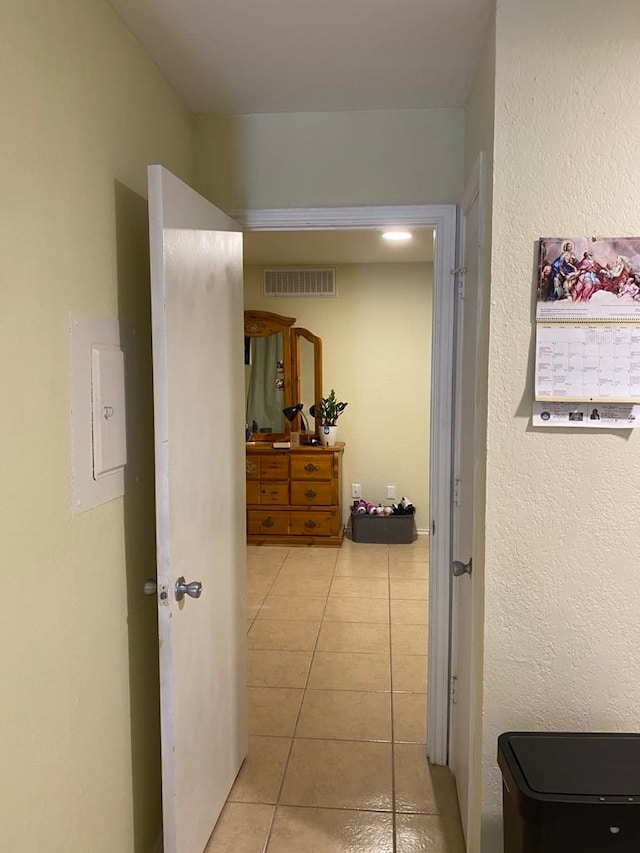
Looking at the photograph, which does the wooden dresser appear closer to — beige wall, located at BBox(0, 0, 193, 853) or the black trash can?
beige wall, located at BBox(0, 0, 193, 853)

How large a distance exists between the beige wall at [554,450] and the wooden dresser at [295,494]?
3.74 m

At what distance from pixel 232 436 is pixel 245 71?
1164 millimetres

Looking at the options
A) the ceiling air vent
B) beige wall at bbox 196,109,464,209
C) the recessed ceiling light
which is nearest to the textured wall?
beige wall at bbox 196,109,464,209

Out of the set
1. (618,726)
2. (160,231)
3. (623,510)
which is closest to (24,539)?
(160,231)

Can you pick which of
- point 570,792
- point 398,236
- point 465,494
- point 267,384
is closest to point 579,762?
point 570,792

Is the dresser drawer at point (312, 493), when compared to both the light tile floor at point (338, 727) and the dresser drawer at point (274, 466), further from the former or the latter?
the light tile floor at point (338, 727)

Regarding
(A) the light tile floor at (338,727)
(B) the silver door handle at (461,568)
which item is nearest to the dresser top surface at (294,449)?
(A) the light tile floor at (338,727)

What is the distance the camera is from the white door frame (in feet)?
7.67

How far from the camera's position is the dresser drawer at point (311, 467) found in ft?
17.8

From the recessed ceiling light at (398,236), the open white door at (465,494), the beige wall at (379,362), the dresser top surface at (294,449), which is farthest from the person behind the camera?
the beige wall at (379,362)

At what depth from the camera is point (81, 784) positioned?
1.50 metres

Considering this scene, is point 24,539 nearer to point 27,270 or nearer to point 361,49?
point 27,270

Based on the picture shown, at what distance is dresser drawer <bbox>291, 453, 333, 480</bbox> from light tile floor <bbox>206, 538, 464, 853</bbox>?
964 mm

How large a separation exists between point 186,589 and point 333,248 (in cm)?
364
